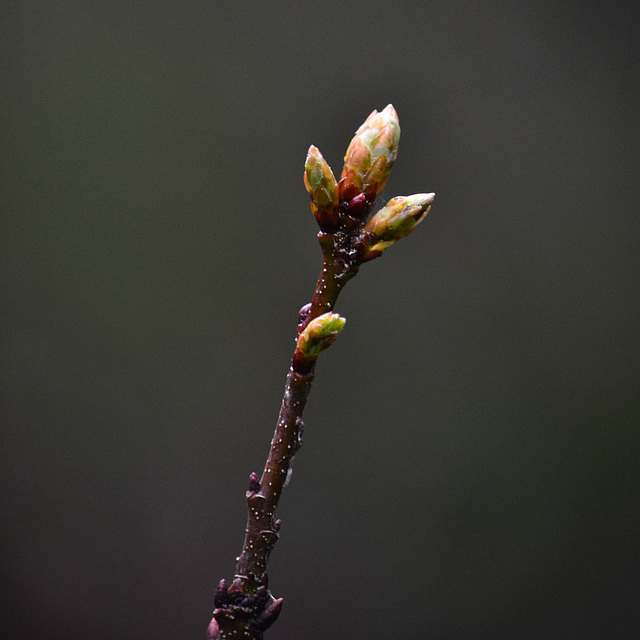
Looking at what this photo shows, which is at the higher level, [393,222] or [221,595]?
[393,222]

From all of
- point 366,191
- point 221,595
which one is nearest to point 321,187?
point 366,191

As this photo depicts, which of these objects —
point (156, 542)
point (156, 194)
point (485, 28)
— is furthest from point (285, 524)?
point (485, 28)

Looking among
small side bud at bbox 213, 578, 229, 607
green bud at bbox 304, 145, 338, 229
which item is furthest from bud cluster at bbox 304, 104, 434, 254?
small side bud at bbox 213, 578, 229, 607

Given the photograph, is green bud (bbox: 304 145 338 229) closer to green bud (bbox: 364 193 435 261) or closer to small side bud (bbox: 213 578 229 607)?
green bud (bbox: 364 193 435 261)

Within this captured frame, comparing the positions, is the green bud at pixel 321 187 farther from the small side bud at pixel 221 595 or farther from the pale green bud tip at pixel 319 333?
the small side bud at pixel 221 595

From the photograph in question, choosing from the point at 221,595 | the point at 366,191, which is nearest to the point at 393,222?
the point at 366,191

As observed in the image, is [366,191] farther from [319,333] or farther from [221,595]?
[221,595]

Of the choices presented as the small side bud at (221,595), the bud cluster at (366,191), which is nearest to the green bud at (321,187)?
the bud cluster at (366,191)
